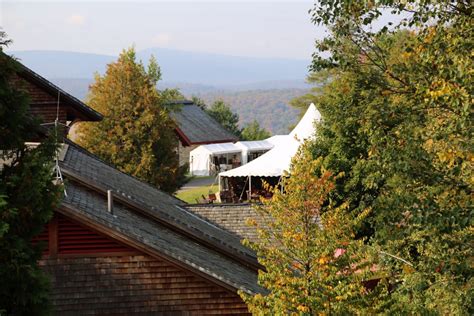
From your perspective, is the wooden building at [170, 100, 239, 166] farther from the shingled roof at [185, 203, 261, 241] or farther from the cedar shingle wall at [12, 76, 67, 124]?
the shingled roof at [185, 203, 261, 241]

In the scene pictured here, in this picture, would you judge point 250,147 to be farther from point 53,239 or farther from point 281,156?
point 53,239

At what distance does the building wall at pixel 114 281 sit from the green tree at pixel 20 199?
373cm

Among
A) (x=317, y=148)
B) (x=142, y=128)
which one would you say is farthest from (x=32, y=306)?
(x=142, y=128)

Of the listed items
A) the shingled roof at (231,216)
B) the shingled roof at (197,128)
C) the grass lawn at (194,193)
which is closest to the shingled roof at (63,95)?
the shingled roof at (231,216)

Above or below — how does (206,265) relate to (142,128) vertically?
below

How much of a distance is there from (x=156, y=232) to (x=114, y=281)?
1843 millimetres

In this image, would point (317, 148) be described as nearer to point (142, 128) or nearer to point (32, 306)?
point (142, 128)

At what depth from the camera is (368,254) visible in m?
13.0

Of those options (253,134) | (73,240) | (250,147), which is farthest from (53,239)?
(253,134)

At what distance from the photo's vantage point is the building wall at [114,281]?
43.3 ft

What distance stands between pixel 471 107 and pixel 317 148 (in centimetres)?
1586

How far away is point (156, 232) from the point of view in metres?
15.0

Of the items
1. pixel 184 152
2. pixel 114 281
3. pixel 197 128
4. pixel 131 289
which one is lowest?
pixel 131 289

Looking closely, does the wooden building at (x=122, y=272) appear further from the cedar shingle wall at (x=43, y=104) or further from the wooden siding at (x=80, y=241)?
the cedar shingle wall at (x=43, y=104)
